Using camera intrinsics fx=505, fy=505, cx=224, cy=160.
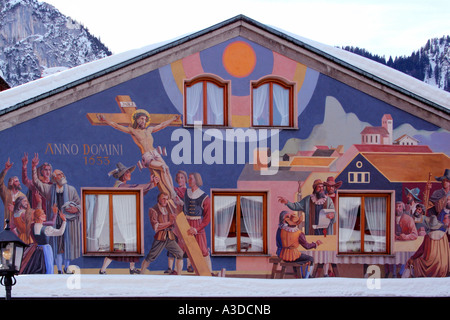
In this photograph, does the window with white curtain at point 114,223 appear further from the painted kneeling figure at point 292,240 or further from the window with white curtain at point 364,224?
the window with white curtain at point 364,224

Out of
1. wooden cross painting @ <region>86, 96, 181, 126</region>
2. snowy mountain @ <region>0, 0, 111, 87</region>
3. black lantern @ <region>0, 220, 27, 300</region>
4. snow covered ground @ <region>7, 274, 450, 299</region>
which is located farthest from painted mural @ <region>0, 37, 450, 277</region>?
snowy mountain @ <region>0, 0, 111, 87</region>

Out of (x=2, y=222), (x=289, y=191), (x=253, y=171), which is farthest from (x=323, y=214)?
(x=2, y=222)

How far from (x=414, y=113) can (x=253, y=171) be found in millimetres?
4487

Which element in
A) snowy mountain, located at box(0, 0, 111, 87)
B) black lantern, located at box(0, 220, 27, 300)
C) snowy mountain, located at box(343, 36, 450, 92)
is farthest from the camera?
snowy mountain, located at box(0, 0, 111, 87)

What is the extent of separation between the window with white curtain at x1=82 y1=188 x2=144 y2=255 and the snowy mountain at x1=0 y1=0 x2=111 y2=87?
8485 centimetres

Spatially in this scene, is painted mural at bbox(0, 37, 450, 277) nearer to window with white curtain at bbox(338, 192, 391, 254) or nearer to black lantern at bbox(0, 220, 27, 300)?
window with white curtain at bbox(338, 192, 391, 254)

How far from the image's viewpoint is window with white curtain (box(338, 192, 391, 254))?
43.8 ft

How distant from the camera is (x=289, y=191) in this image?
13039 mm

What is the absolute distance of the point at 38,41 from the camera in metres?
118

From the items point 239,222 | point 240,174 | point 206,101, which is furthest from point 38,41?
point 239,222

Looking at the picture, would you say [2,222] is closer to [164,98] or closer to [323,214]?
[164,98]

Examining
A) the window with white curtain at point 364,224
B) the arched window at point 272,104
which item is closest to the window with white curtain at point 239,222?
the arched window at point 272,104

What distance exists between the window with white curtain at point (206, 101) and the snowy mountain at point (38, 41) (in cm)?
8455

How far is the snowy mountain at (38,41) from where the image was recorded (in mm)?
101688
